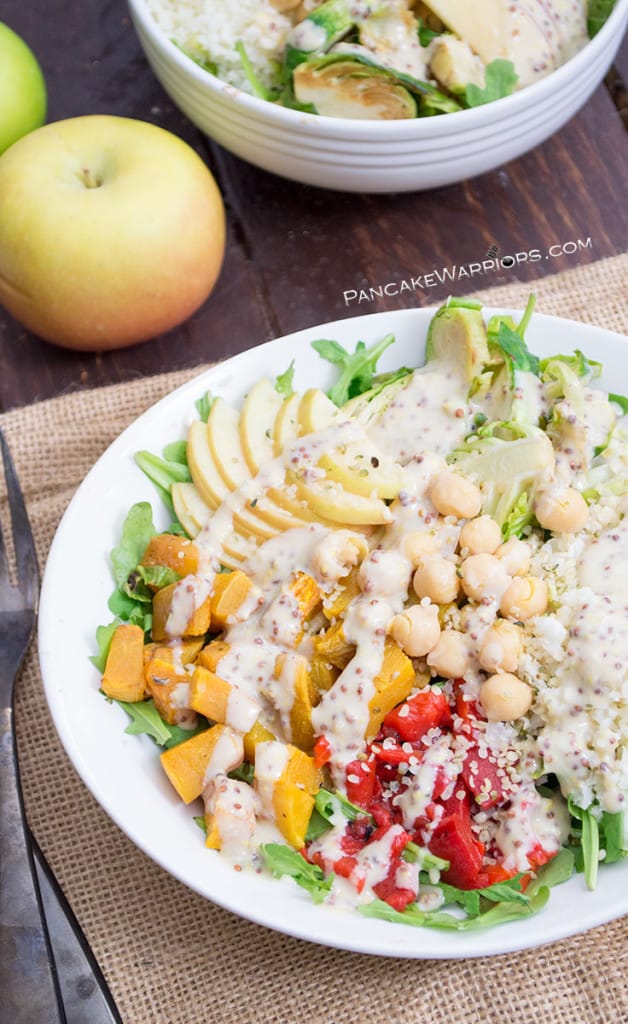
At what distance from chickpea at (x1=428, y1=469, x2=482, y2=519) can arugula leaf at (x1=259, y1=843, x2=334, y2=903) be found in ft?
2.42

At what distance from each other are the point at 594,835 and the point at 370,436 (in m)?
0.94

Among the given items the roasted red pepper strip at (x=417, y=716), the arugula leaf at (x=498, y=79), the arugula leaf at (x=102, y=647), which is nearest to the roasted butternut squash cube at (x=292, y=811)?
the roasted red pepper strip at (x=417, y=716)

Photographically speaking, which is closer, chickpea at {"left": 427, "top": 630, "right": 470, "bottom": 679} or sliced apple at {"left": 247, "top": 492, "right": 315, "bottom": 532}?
chickpea at {"left": 427, "top": 630, "right": 470, "bottom": 679}

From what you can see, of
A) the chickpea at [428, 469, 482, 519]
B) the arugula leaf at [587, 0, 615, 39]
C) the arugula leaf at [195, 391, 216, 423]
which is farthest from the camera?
the arugula leaf at [587, 0, 615, 39]

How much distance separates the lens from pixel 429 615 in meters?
2.23

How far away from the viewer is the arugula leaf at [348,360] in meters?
2.58

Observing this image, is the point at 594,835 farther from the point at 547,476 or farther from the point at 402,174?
the point at 402,174

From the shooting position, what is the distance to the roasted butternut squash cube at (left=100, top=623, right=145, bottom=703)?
7.36 ft

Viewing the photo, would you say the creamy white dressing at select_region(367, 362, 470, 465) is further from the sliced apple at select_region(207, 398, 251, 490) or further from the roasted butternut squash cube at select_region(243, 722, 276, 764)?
the roasted butternut squash cube at select_region(243, 722, 276, 764)

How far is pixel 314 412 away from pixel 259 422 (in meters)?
0.13

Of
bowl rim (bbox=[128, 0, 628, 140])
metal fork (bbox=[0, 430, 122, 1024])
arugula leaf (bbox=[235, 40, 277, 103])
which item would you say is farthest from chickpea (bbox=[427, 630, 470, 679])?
arugula leaf (bbox=[235, 40, 277, 103])

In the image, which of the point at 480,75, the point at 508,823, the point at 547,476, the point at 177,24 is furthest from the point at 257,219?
the point at 508,823

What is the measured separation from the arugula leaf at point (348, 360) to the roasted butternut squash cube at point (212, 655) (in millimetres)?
635

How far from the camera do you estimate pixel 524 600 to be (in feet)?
7.29
